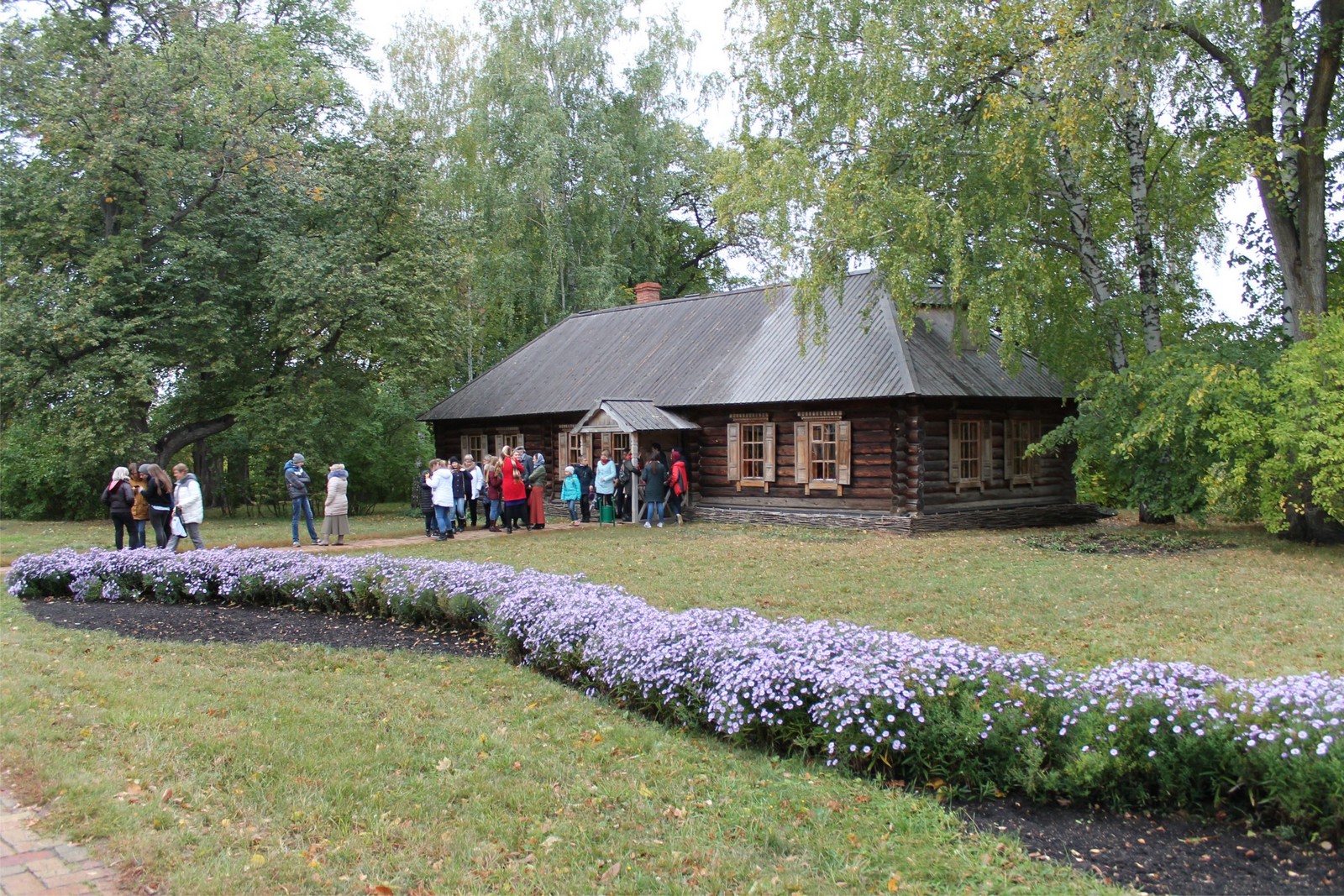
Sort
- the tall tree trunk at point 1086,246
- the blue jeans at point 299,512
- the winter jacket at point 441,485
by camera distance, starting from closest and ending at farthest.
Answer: the blue jeans at point 299,512 < the winter jacket at point 441,485 < the tall tree trunk at point 1086,246

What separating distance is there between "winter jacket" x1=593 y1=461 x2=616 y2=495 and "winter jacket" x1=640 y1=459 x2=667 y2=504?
1079mm

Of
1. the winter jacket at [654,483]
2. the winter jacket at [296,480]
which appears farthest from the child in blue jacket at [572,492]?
the winter jacket at [296,480]

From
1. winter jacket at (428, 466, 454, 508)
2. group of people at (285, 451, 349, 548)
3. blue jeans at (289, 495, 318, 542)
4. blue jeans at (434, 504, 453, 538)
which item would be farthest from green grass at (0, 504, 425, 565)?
winter jacket at (428, 466, 454, 508)

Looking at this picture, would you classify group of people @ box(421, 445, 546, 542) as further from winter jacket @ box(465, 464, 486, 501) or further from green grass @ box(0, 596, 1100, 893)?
green grass @ box(0, 596, 1100, 893)

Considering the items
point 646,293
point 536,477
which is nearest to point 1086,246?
point 536,477

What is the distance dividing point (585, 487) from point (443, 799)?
1767cm

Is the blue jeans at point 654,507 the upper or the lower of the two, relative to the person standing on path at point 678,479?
lower

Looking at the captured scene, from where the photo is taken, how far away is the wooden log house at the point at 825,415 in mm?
19719

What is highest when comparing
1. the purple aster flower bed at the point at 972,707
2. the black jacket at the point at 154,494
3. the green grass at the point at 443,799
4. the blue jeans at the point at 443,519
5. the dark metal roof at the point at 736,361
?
the dark metal roof at the point at 736,361

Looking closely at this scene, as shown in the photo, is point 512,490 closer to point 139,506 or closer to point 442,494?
point 442,494

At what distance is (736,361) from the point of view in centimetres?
2317

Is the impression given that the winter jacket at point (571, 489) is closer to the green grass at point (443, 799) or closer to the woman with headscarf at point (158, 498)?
the woman with headscarf at point (158, 498)

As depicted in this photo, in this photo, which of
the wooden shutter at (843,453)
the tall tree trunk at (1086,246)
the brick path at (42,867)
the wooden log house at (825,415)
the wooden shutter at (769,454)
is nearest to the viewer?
the brick path at (42,867)

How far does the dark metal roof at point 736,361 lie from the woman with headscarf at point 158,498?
9815mm
